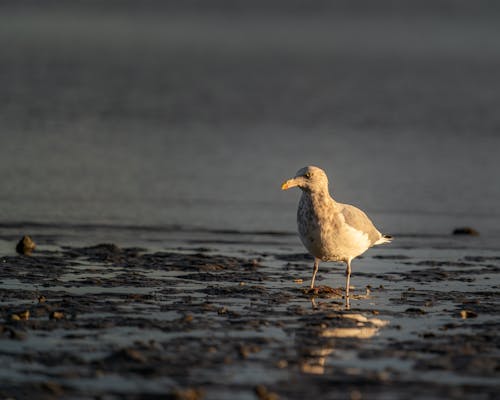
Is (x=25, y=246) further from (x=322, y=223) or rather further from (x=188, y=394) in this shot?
(x=188, y=394)

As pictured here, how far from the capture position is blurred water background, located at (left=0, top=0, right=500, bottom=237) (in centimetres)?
2056

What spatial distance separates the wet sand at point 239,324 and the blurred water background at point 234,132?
345cm

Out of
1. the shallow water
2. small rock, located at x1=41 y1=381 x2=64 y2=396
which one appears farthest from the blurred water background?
small rock, located at x1=41 y1=381 x2=64 y2=396

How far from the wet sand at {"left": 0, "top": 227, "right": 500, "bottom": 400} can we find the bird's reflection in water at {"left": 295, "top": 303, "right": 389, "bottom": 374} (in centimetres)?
2

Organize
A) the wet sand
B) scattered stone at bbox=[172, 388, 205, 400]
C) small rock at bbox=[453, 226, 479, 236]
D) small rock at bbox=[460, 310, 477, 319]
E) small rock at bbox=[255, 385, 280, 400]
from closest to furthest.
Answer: scattered stone at bbox=[172, 388, 205, 400] < small rock at bbox=[255, 385, 280, 400] < the wet sand < small rock at bbox=[460, 310, 477, 319] < small rock at bbox=[453, 226, 479, 236]

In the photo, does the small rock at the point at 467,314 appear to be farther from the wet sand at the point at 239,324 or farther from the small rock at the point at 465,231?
the small rock at the point at 465,231

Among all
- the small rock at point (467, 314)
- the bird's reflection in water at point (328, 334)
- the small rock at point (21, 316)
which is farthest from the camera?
the small rock at point (467, 314)

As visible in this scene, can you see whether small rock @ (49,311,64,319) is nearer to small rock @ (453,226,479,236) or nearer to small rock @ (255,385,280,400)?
small rock @ (255,385,280,400)

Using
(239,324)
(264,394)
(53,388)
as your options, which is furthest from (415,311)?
(53,388)

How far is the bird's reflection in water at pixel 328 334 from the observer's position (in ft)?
32.7

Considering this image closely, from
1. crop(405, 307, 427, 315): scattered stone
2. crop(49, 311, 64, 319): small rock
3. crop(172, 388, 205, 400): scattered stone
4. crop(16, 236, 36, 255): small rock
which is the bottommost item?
crop(172, 388, 205, 400): scattered stone

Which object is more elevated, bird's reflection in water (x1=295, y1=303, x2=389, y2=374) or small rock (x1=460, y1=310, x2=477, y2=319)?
small rock (x1=460, y1=310, x2=477, y2=319)

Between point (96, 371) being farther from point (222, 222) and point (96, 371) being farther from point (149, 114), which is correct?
point (149, 114)

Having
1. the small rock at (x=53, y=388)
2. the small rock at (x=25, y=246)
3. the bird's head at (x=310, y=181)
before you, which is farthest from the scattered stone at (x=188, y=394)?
the small rock at (x=25, y=246)
